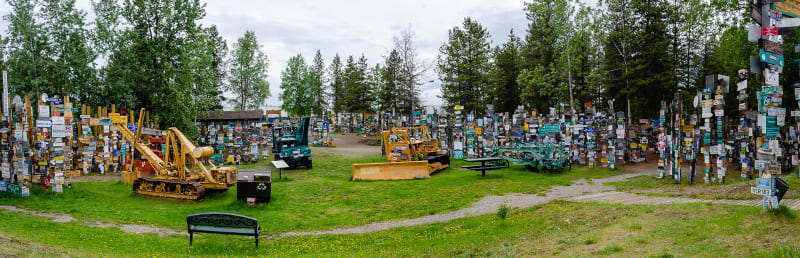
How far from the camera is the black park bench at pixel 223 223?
868 centimetres

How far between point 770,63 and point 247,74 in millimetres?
51868

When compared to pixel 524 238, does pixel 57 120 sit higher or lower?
higher

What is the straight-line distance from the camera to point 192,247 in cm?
868

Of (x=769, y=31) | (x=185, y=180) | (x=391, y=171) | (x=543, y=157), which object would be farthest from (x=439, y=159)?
(x=769, y=31)

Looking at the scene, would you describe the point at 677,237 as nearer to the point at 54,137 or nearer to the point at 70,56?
the point at 54,137

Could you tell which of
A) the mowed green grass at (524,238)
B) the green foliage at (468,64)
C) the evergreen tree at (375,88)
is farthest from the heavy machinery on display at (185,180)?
the evergreen tree at (375,88)

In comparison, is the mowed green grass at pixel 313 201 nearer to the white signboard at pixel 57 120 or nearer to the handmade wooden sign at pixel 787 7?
the white signboard at pixel 57 120

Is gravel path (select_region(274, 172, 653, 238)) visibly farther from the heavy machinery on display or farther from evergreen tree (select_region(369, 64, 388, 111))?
evergreen tree (select_region(369, 64, 388, 111))

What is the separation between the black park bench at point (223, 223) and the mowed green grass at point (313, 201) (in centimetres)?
170

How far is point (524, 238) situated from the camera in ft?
26.3

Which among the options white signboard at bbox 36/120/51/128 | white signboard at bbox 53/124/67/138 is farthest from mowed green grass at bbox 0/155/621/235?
white signboard at bbox 36/120/51/128

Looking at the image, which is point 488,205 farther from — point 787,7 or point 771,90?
point 787,7

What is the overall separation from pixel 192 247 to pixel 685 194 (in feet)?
37.8

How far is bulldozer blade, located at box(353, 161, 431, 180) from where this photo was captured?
1894 centimetres
